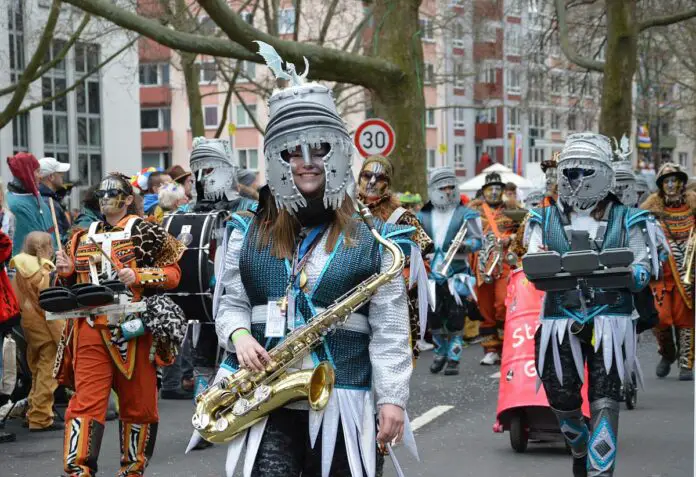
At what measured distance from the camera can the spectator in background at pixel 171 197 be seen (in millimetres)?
12312

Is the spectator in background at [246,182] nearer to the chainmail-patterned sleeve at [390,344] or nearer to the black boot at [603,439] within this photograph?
the black boot at [603,439]

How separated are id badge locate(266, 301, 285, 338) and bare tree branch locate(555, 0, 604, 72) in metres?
22.5

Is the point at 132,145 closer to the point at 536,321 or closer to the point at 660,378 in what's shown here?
the point at 660,378

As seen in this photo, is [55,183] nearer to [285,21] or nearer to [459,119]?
[285,21]

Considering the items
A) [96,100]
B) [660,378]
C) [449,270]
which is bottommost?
[660,378]

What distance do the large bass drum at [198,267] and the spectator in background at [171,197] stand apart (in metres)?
2.48

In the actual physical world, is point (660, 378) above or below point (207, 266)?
below

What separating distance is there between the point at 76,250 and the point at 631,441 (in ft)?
14.1

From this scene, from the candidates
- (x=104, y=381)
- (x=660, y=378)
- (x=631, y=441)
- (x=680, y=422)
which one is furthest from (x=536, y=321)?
(x=660, y=378)

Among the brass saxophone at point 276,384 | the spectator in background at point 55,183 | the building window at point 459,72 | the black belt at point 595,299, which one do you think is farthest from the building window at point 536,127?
the brass saxophone at point 276,384

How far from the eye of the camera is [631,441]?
9531 millimetres

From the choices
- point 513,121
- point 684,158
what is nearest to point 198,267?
point 513,121

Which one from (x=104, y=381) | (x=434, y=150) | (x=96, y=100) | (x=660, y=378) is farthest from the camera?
(x=434, y=150)

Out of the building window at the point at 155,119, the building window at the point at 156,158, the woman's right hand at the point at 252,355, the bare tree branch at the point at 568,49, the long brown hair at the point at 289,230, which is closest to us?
the woman's right hand at the point at 252,355
